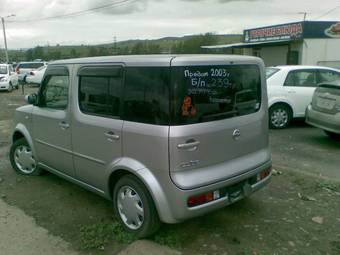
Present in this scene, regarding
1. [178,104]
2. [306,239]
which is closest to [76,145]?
[178,104]

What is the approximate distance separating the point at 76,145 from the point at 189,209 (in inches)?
65.8

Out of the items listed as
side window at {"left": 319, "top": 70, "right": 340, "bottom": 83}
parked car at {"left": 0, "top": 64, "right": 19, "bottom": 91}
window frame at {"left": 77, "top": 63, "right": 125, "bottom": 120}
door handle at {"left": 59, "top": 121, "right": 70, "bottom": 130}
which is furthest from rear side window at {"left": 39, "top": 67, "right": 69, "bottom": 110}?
parked car at {"left": 0, "top": 64, "right": 19, "bottom": 91}

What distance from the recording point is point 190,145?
2.97 metres

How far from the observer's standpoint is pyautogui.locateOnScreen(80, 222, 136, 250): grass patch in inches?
132

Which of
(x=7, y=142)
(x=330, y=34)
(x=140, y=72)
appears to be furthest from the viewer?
(x=330, y=34)

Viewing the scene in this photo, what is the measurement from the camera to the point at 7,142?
7488 mm

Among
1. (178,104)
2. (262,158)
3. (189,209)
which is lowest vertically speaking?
(189,209)

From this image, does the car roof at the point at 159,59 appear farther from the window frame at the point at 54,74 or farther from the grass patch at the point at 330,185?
the grass patch at the point at 330,185

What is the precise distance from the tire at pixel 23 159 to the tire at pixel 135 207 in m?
2.15

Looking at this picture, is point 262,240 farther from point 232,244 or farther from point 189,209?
point 189,209

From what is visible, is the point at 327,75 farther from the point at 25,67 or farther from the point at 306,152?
the point at 25,67

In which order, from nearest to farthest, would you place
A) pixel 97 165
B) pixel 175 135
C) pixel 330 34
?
pixel 175 135, pixel 97 165, pixel 330 34

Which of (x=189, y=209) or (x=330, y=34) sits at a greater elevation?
(x=330, y=34)

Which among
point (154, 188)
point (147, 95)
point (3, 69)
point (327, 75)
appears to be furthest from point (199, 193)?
point (3, 69)
